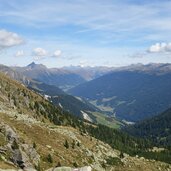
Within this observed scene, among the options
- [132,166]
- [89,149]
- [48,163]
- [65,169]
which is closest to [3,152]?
[48,163]

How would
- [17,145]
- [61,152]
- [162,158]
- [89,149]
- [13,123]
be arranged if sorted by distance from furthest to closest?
[162,158] → [89,149] → [13,123] → [61,152] → [17,145]

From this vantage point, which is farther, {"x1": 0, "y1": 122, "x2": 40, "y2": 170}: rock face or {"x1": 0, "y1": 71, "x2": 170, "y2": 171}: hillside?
{"x1": 0, "y1": 71, "x2": 170, "y2": 171}: hillside

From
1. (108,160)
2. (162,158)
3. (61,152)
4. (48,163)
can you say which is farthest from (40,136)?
(162,158)

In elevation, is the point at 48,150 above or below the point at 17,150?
below

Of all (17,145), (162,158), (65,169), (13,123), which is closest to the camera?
(65,169)

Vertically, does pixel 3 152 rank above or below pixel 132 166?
above

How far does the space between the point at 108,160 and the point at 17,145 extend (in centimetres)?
4833

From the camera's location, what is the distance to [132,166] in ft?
450

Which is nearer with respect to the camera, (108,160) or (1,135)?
(1,135)

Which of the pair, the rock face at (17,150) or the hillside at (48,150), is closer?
the rock face at (17,150)

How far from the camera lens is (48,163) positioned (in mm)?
95188

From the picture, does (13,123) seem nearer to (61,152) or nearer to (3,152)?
(61,152)

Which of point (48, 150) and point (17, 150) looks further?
point (48, 150)

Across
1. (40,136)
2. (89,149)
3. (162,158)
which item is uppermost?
(40,136)
